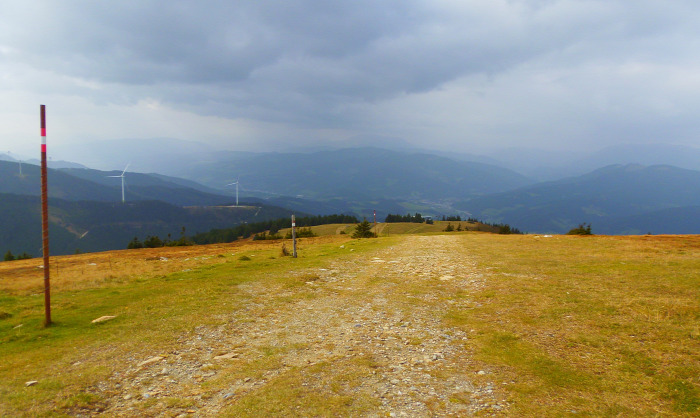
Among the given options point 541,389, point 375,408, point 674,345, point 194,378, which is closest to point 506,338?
Answer: point 541,389

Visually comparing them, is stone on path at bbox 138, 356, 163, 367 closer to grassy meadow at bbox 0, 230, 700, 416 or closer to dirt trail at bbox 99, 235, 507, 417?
dirt trail at bbox 99, 235, 507, 417

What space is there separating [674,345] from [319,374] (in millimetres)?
8280

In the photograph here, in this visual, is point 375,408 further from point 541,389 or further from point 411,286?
point 411,286

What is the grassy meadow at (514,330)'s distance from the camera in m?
6.28

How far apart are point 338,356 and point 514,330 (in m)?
5.06

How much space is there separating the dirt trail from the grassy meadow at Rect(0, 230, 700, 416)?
44 centimetres

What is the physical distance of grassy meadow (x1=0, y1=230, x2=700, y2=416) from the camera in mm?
6281

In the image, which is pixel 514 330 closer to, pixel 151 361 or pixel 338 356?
pixel 338 356

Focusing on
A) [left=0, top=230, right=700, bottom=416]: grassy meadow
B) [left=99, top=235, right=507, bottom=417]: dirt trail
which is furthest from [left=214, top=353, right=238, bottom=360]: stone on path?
[left=0, top=230, right=700, bottom=416]: grassy meadow

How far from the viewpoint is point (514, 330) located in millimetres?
9461

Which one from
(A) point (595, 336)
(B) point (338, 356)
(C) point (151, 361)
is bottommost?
(C) point (151, 361)

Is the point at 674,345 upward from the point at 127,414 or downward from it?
upward

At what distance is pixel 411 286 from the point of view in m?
15.3

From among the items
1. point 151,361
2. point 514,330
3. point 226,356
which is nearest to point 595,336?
point 514,330
